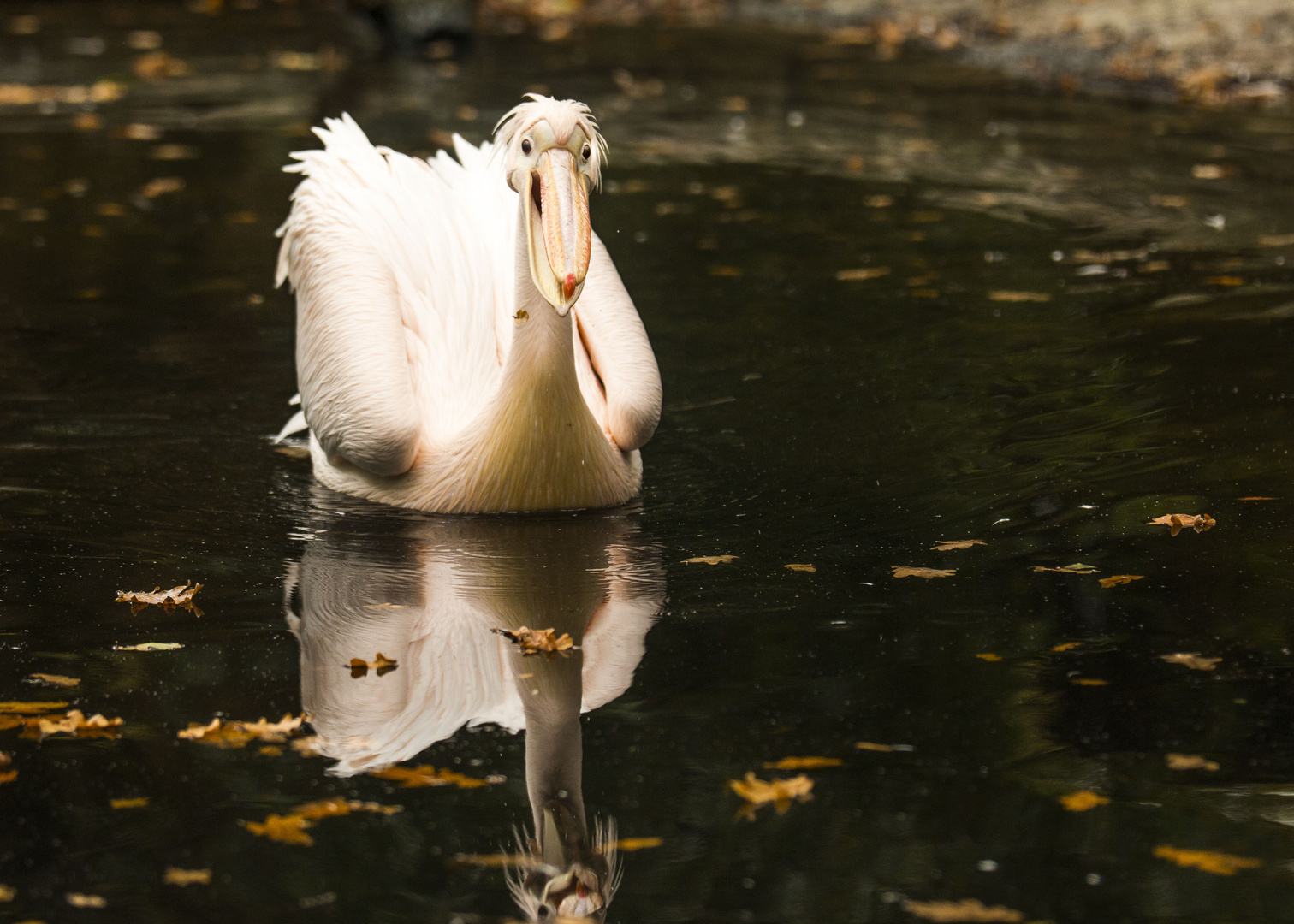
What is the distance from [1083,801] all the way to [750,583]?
5.55ft

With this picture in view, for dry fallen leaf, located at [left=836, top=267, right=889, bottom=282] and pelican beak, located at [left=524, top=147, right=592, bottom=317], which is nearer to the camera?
pelican beak, located at [left=524, top=147, right=592, bottom=317]

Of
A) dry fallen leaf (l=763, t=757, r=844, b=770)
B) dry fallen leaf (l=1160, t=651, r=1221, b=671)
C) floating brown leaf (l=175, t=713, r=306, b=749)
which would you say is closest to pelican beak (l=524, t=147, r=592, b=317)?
floating brown leaf (l=175, t=713, r=306, b=749)

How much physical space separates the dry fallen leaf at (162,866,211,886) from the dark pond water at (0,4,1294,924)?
0.04m

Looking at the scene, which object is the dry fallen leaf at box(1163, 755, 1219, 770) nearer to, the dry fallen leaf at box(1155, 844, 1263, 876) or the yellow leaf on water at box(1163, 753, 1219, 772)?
the yellow leaf on water at box(1163, 753, 1219, 772)

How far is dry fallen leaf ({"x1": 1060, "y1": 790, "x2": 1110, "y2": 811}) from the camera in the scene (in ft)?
13.7

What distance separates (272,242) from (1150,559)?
6885 millimetres

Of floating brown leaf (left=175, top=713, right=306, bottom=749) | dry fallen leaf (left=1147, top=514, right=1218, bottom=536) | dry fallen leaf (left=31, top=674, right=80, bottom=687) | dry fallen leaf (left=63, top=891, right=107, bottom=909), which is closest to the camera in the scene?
dry fallen leaf (left=63, top=891, right=107, bottom=909)

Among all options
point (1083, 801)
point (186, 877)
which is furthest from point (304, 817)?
point (1083, 801)

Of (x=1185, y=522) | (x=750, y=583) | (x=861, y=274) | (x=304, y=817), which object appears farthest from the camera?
(x=861, y=274)

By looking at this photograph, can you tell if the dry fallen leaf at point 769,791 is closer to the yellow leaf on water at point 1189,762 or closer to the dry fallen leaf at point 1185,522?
the yellow leaf on water at point 1189,762

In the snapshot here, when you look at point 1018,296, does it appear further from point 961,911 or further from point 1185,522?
point 961,911

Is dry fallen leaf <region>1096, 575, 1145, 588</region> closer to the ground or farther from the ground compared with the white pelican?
closer to the ground

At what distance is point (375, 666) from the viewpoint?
5113mm

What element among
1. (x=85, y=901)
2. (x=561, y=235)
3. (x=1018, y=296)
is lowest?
(x=85, y=901)
